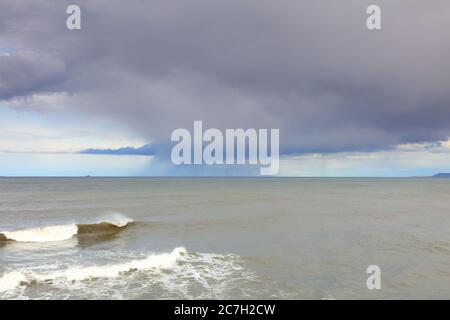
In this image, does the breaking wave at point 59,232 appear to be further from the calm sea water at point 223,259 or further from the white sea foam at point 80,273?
the white sea foam at point 80,273

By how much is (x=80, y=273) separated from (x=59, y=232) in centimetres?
1243

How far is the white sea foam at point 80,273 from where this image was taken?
1311cm

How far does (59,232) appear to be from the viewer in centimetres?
2511

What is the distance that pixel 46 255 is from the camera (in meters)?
18.3

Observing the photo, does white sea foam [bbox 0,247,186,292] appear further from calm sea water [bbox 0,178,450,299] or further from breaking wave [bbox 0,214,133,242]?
breaking wave [bbox 0,214,133,242]

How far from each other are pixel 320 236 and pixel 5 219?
2966 cm

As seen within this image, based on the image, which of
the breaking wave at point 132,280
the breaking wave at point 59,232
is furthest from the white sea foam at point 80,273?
the breaking wave at point 59,232

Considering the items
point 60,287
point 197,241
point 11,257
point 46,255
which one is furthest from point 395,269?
point 11,257

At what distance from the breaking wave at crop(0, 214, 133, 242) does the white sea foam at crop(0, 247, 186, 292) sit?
383 inches

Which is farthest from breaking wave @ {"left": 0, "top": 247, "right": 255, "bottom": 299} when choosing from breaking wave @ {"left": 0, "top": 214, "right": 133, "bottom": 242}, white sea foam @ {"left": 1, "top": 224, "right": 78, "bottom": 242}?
breaking wave @ {"left": 0, "top": 214, "right": 133, "bottom": 242}

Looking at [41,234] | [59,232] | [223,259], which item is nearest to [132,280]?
[223,259]

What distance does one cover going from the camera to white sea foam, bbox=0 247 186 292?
13115mm

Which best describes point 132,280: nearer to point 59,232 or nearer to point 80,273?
point 80,273
